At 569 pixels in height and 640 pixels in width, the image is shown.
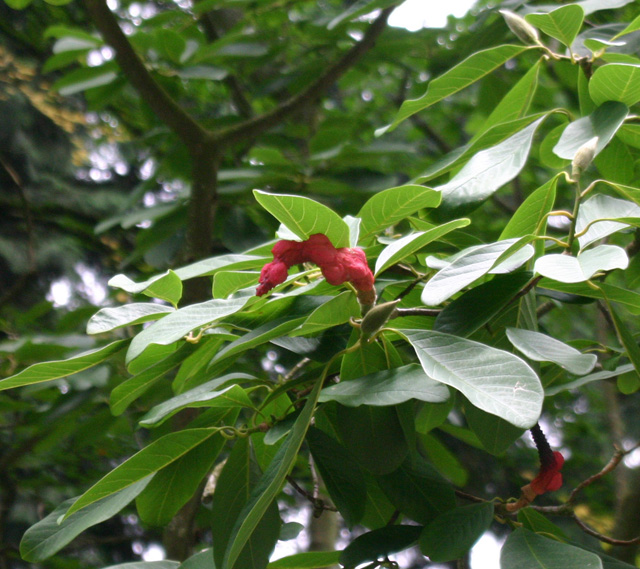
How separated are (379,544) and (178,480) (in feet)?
0.77

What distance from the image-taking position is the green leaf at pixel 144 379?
733mm

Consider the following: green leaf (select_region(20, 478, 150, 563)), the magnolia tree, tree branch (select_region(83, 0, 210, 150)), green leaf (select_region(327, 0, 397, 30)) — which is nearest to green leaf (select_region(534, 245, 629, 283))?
the magnolia tree

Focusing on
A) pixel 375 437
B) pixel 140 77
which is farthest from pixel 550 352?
pixel 140 77

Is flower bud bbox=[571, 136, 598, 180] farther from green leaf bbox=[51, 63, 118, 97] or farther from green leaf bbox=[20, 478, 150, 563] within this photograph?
green leaf bbox=[51, 63, 118, 97]

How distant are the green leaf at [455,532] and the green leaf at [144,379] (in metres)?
0.32

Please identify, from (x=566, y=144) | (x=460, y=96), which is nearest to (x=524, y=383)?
(x=566, y=144)

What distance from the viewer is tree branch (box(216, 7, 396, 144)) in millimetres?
1685

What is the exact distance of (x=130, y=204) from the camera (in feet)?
6.47

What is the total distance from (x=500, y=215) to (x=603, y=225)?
86.7 inches

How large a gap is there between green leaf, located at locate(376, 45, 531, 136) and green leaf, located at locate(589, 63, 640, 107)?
18 cm

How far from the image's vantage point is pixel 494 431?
681 millimetres

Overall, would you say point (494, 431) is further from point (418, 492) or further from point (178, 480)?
point (178, 480)

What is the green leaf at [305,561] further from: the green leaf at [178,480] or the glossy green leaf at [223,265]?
the glossy green leaf at [223,265]

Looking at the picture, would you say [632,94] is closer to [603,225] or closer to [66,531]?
[603,225]
